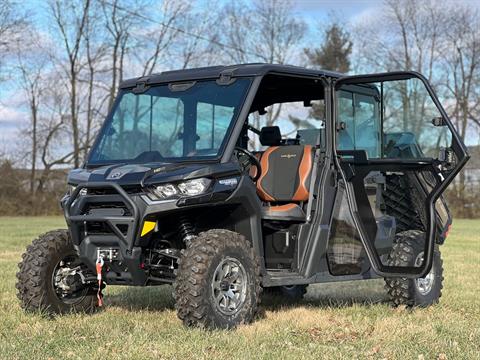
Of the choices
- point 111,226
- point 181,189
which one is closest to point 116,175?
point 111,226

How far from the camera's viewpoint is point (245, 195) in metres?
7.17

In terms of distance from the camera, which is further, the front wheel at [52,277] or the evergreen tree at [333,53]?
the evergreen tree at [333,53]

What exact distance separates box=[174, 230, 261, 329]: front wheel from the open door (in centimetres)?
127

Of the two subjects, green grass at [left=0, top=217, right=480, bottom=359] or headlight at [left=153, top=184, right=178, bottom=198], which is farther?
headlight at [left=153, top=184, right=178, bottom=198]

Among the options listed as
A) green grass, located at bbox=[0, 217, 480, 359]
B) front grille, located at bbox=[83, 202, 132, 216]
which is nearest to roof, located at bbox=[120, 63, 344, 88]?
front grille, located at bbox=[83, 202, 132, 216]

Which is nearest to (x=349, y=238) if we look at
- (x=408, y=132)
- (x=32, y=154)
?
(x=408, y=132)

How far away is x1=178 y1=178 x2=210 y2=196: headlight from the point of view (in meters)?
6.71

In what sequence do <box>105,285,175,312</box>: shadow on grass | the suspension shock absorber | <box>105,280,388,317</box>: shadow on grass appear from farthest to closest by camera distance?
1. <box>105,280,388,317</box>: shadow on grass
2. <box>105,285,175,312</box>: shadow on grass
3. the suspension shock absorber

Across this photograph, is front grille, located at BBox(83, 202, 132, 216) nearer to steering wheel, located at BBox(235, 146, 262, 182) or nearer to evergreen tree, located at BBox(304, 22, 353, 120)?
steering wheel, located at BBox(235, 146, 262, 182)

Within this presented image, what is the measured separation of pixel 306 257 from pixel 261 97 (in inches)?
90.7

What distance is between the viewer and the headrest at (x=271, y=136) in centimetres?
873

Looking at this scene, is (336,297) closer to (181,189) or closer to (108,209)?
(181,189)

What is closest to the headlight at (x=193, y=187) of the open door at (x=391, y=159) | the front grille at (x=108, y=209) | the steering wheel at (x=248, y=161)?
the front grille at (x=108, y=209)

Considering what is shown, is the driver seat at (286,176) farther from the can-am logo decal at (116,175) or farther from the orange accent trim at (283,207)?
the can-am logo decal at (116,175)
